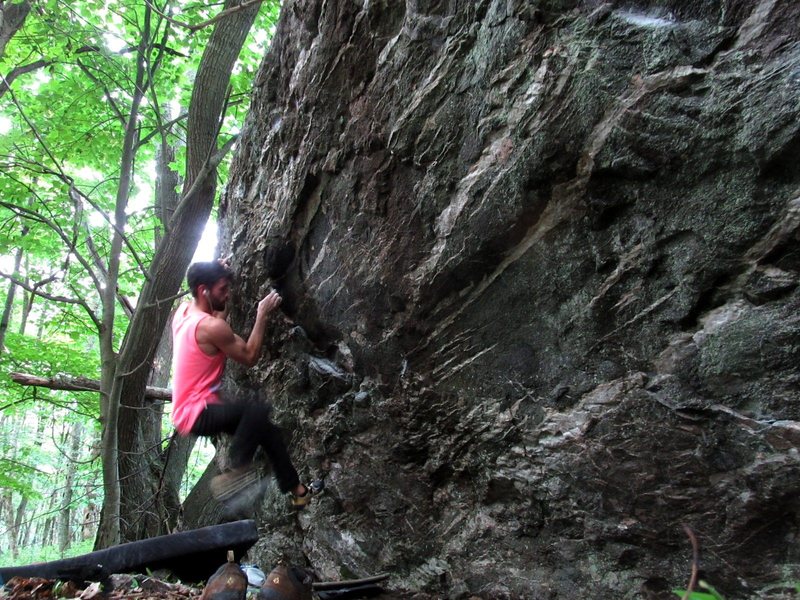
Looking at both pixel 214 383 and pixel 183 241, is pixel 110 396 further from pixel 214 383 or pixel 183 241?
pixel 214 383

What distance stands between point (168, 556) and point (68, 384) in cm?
491

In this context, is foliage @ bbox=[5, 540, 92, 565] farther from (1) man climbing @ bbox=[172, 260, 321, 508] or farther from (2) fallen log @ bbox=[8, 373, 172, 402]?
(1) man climbing @ bbox=[172, 260, 321, 508]

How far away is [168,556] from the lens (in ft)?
14.8

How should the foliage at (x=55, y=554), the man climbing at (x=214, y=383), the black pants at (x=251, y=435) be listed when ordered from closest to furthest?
the man climbing at (x=214, y=383)
the black pants at (x=251, y=435)
the foliage at (x=55, y=554)

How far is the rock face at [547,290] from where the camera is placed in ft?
8.70

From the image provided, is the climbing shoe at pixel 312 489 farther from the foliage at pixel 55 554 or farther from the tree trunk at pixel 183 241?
the foliage at pixel 55 554

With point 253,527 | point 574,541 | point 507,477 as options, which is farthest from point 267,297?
point 574,541

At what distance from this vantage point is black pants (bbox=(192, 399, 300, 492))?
14.6 ft

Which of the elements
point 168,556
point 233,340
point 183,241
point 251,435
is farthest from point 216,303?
point 183,241

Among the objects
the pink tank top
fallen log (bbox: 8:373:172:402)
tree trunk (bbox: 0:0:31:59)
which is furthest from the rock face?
tree trunk (bbox: 0:0:31:59)

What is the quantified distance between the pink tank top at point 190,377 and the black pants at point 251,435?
153 millimetres

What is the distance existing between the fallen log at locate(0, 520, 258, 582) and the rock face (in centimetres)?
75

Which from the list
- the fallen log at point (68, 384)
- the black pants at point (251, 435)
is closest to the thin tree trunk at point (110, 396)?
the fallen log at point (68, 384)

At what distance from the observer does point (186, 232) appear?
750cm
